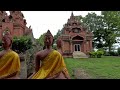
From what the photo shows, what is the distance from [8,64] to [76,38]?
2763 cm

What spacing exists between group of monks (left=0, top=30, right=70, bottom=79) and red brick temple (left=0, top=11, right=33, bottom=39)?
70.5 ft

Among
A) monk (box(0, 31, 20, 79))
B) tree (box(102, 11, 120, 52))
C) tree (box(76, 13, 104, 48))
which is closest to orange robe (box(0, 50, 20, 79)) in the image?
monk (box(0, 31, 20, 79))

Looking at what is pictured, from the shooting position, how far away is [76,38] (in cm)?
3098

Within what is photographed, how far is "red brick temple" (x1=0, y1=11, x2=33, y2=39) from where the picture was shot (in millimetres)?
25328

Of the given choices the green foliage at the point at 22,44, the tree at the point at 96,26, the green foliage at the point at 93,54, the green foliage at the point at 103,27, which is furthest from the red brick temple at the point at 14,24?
the tree at the point at 96,26

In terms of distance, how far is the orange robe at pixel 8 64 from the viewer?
134 inches

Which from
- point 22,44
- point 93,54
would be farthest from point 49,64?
point 93,54

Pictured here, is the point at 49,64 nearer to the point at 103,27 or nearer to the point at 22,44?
the point at 22,44

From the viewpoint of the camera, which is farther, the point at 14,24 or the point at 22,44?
the point at 14,24

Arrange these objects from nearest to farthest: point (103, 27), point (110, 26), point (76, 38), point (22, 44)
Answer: point (22, 44) < point (76, 38) < point (110, 26) < point (103, 27)

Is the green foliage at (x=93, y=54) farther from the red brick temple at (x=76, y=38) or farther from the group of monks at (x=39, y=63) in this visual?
the group of monks at (x=39, y=63)
